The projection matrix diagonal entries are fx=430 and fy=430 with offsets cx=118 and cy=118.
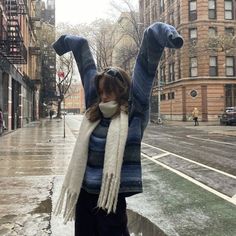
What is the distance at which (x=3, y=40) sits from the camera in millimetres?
21719

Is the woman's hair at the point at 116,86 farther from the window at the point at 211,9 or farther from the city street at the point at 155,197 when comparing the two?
the window at the point at 211,9

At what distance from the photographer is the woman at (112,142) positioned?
2.80 metres

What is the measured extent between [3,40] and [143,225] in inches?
715

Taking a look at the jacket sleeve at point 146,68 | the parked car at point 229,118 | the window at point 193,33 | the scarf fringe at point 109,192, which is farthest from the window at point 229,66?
the scarf fringe at point 109,192

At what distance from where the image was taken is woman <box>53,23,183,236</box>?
2805 mm

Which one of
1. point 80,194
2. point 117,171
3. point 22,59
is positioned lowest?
point 80,194

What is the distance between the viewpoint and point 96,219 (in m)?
2.95

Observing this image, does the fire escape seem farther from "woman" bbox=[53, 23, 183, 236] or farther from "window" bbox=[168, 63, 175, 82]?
"window" bbox=[168, 63, 175, 82]

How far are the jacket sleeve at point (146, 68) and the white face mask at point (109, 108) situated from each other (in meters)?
0.12

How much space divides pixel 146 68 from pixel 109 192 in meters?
0.88

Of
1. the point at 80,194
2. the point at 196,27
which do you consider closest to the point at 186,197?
the point at 80,194

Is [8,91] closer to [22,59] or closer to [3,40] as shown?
[22,59]

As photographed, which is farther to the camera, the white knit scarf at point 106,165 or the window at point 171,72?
the window at point 171,72

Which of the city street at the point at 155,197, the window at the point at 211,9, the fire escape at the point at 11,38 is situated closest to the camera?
the city street at the point at 155,197
